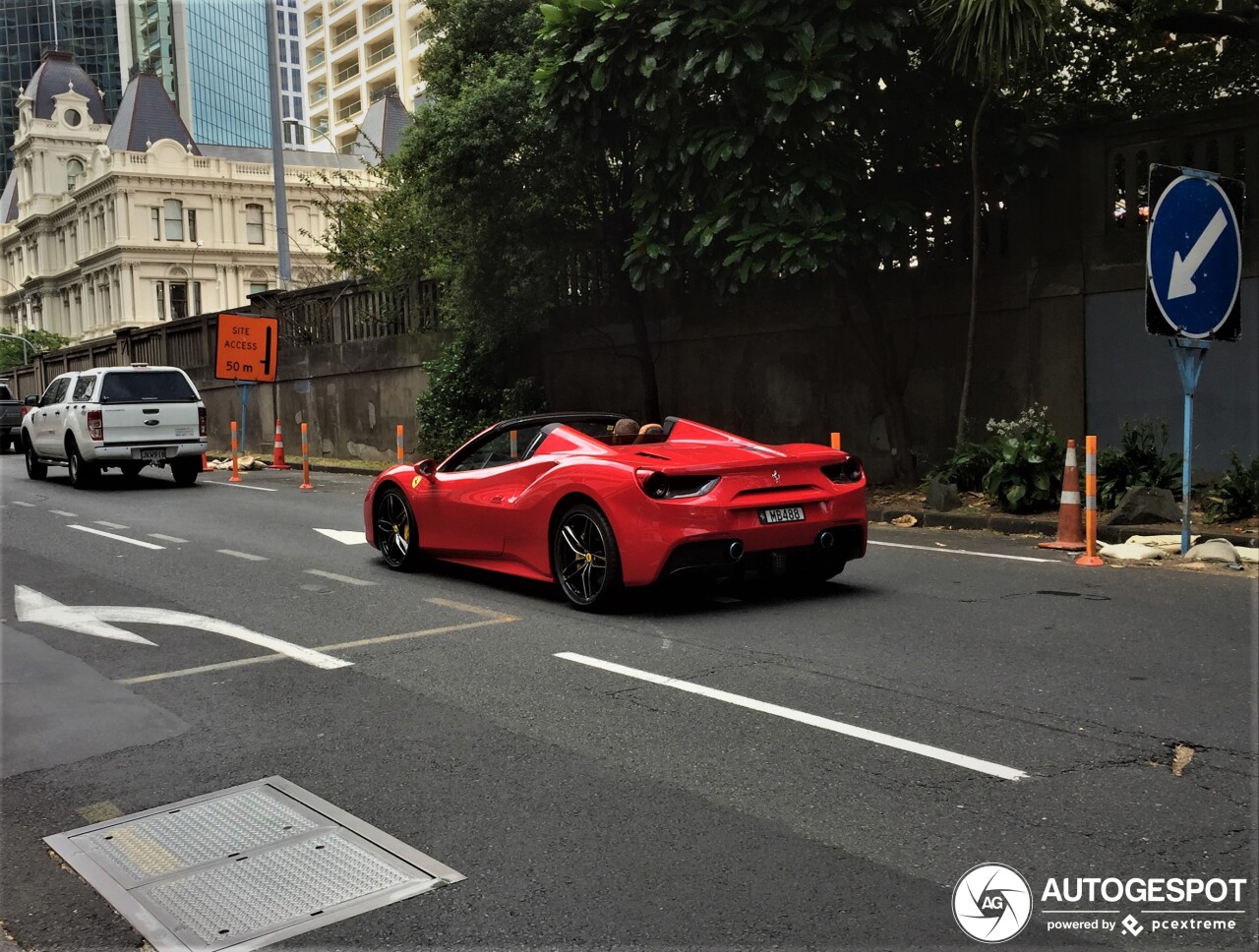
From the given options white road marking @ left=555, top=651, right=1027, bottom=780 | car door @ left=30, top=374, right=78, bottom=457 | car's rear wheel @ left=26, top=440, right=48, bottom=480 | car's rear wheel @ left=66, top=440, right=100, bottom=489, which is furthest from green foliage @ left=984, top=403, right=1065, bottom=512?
car's rear wheel @ left=26, top=440, right=48, bottom=480

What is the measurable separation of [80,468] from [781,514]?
15426mm

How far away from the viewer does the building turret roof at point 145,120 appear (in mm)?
80500

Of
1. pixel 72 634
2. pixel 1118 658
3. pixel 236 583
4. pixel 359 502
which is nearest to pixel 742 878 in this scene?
pixel 1118 658

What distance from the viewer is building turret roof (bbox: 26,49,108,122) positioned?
97938mm

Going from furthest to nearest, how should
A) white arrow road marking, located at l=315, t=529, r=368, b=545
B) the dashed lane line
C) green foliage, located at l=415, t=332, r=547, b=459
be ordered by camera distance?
green foliage, located at l=415, t=332, r=547, b=459 < white arrow road marking, located at l=315, t=529, r=368, b=545 < the dashed lane line

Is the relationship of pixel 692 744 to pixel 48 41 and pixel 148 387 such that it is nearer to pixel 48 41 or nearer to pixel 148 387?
pixel 148 387

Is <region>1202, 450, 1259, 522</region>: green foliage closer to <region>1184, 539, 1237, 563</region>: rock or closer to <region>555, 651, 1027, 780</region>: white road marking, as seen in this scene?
<region>1184, 539, 1237, 563</region>: rock

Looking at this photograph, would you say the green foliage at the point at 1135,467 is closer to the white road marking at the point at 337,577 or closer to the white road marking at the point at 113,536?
the white road marking at the point at 337,577

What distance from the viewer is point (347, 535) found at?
12.7m

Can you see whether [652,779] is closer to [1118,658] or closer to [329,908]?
[329,908]

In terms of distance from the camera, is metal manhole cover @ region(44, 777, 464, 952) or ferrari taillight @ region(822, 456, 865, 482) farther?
ferrari taillight @ region(822, 456, 865, 482)

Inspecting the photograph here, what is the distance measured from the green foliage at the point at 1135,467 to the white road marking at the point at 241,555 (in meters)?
8.07

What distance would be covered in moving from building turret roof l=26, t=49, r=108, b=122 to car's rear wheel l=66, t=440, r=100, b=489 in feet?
297

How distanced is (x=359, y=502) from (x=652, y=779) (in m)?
12.9
